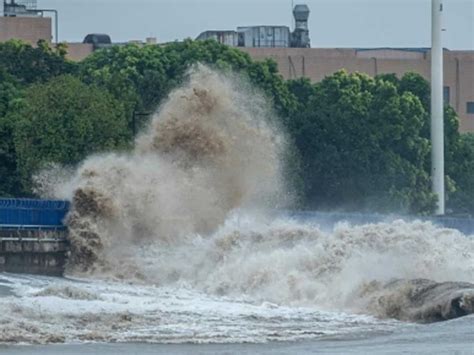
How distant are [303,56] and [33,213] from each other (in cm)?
6011

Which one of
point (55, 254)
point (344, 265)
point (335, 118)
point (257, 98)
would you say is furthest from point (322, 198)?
point (344, 265)

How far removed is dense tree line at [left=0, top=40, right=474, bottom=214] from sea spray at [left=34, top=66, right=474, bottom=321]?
12386 mm

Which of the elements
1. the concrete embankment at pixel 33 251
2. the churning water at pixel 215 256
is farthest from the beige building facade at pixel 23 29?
the concrete embankment at pixel 33 251

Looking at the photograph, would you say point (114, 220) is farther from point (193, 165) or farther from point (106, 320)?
point (106, 320)

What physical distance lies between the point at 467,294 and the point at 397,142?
47.3m

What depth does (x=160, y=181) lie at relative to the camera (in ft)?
175

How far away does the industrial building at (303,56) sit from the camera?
105062 millimetres

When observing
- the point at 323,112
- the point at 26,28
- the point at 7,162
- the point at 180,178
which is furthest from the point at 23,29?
the point at 180,178

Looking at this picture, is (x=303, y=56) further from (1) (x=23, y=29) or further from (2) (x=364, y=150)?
(2) (x=364, y=150)

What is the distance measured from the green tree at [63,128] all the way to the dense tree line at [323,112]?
169cm

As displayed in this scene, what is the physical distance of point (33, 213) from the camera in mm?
50375

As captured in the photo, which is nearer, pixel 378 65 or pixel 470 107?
pixel 378 65

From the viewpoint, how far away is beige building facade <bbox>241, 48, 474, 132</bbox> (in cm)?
10794

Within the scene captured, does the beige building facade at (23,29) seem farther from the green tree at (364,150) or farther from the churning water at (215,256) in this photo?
the churning water at (215,256)
